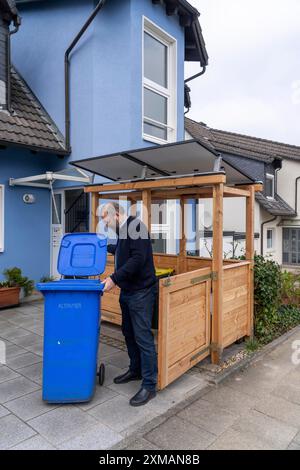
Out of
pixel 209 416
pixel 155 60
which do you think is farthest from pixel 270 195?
pixel 209 416

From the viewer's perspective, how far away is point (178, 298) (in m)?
3.55

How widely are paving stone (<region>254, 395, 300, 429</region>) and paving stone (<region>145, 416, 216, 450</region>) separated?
2.35 feet

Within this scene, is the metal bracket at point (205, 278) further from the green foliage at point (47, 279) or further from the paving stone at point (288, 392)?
the green foliage at point (47, 279)

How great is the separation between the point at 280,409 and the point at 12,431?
2325mm

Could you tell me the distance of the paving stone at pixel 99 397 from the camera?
316 cm

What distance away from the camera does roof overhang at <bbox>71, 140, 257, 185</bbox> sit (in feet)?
13.0

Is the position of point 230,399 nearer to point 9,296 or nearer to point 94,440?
point 94,440

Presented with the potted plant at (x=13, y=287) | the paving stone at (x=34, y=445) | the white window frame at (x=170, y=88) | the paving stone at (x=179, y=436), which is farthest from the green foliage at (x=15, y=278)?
the paving stone at (x=179, y=436)

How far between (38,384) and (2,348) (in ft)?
4.02

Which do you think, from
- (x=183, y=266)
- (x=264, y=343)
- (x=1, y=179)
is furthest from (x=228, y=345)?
(x=1, y=179)

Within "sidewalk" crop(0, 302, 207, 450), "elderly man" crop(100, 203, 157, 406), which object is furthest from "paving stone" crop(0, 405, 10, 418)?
"elderly man" crop(100, 203, 157, 406)

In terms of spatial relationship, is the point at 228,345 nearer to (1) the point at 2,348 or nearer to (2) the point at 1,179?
(1) the point at 2,348

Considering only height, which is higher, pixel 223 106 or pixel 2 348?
pixel 223 106

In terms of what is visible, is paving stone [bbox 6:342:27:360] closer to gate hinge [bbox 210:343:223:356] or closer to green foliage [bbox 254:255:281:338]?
gate hinge [bbox 210:343:223:356]
